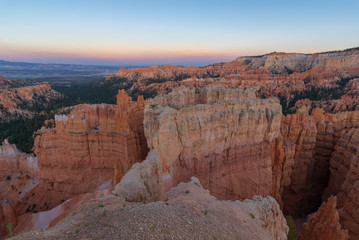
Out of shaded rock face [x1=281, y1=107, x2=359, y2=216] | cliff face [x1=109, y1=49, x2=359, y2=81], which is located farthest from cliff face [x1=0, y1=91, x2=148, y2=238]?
cliff face [x1=109, y1=49, x2=359, y2=81]

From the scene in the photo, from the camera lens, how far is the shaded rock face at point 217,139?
1217 centimetres

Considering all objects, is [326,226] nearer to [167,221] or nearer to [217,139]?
[217,139]

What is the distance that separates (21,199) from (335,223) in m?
27.8

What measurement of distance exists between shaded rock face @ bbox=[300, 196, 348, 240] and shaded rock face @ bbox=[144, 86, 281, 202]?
366 centimetres

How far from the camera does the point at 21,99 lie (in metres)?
68.4

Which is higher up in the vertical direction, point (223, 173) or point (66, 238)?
point (66, 238)

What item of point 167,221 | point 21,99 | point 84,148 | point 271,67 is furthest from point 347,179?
point 271,67

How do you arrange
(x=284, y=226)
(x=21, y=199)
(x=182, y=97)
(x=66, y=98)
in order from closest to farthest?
(x=284, y=226)
(x=182, y=97)
(x=21, y=199)
(x=66, y=98)

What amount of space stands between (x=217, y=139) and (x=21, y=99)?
255 ft

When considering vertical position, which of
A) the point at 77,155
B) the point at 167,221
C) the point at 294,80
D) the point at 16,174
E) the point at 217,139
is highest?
the point at 167,221

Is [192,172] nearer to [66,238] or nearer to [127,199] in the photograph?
[127,199]

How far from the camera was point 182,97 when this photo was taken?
679 inches

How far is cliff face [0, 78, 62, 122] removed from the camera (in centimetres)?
5400

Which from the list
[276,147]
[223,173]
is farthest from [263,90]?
[223,173]
